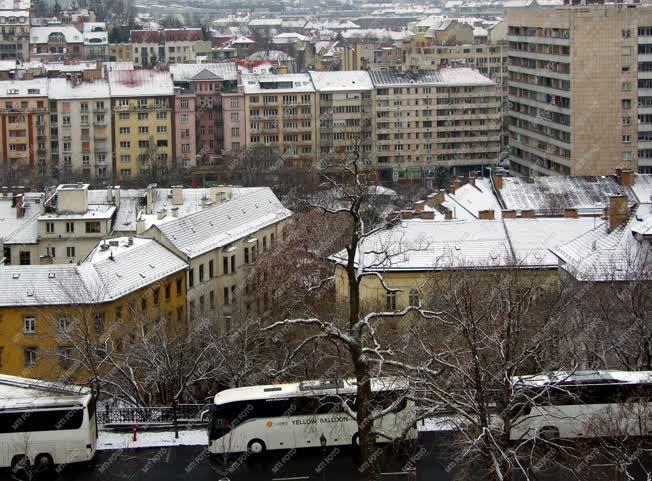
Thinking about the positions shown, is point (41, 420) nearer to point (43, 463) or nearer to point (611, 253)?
point (43, 463)

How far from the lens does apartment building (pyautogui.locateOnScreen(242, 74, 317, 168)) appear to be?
86.2m

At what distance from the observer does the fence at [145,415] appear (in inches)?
978

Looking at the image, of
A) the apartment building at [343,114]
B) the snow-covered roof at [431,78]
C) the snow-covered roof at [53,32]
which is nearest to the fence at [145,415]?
the apartment building at [343,114]

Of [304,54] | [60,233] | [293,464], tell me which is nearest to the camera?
[293,464]

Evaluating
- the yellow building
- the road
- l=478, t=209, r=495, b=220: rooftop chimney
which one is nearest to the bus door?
the road

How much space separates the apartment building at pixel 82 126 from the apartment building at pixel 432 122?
16.9 metres

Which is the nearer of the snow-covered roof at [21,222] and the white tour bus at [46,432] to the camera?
the white tour bus at [46,432]

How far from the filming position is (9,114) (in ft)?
272

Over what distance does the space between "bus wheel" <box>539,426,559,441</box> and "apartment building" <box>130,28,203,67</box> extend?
112410mm

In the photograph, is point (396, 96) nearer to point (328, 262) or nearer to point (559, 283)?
point (328, 262)

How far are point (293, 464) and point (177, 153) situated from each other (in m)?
63.7

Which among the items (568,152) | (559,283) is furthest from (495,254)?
(568,152)

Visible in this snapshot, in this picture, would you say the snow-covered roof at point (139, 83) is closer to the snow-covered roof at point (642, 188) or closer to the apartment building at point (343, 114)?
the apartment building at point (343, 114)

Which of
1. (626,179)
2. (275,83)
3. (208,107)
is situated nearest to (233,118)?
(208,107)
